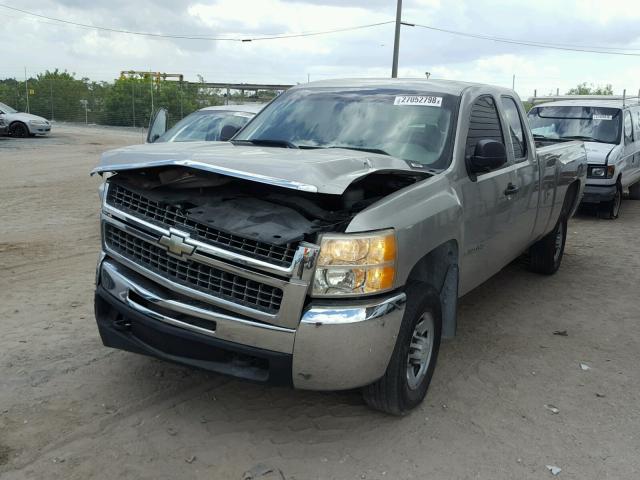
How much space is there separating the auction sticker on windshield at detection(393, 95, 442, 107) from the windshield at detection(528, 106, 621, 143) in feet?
23.9

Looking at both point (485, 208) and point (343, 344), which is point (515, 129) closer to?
point (485, 208)

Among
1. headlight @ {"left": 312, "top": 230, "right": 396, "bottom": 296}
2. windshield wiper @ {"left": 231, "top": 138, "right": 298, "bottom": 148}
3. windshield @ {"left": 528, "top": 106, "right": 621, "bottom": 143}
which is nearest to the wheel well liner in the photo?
windshield wiper @ {"left": 231, "top": 138, "right": 298, "bottom": 148}

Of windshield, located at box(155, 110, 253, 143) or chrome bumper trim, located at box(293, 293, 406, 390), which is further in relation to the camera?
windshield, located at box(155, 110, 253, 143)

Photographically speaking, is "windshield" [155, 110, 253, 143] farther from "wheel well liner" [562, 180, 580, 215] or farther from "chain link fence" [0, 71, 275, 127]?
"chain link fence" [0, 71, 275, 127]

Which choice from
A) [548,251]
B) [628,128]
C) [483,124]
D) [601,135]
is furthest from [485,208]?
[628,128]

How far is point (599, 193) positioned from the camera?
10.7m

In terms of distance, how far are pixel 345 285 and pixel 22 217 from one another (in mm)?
7462

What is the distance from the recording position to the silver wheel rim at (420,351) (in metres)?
3.76

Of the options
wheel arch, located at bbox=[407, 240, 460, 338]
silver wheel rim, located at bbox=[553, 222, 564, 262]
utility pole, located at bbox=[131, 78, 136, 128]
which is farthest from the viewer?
utility pole, located at bbox=[131, 78, 136, 128]

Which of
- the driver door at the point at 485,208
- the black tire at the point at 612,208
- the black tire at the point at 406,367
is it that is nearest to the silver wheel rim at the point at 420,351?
the black tire at the point at 406,367

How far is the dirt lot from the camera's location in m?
3.27

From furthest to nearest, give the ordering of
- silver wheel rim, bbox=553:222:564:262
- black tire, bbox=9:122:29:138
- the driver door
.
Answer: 1. black tire, bbox=9:122:29:138
2. silver wheel rim, bbox=553:222:564:262
3. the driver door

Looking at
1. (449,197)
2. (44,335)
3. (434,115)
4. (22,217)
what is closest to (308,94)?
(434,115)

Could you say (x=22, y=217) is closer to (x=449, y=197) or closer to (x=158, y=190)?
(x=158, y=190)
